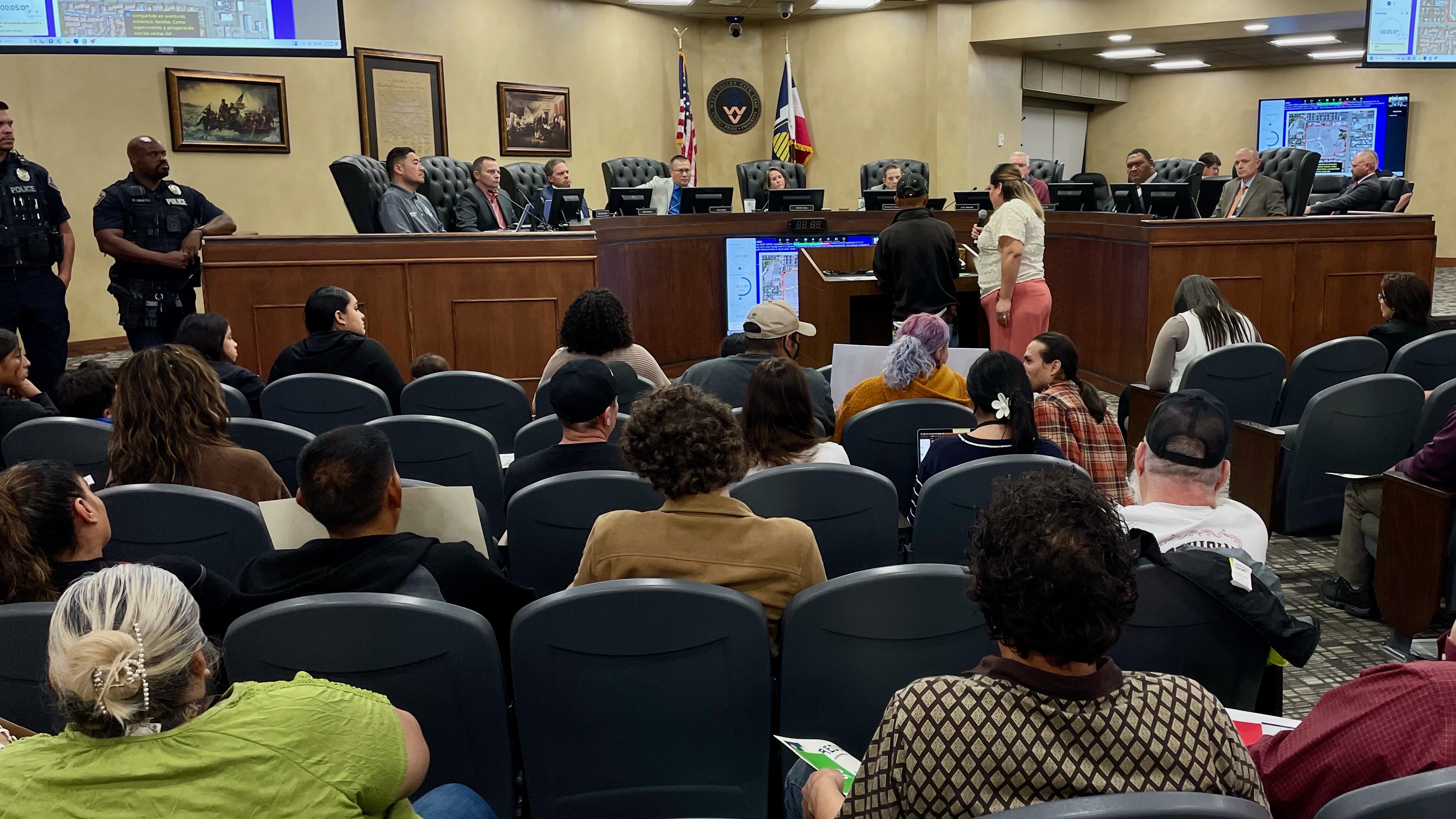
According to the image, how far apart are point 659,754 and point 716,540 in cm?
39

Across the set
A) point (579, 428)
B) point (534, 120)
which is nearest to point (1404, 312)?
point (579, 428)

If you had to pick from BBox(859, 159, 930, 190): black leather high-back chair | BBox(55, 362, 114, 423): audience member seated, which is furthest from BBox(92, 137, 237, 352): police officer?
BBox(859, 159, 930, 190): black leather high-back chair

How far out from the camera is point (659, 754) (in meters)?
1.83

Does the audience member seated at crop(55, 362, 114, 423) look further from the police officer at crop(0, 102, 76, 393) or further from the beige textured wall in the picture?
the beige textured wall

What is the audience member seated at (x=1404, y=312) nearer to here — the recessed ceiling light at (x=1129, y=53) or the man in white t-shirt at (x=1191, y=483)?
the man in white t-shirt at (x=1191, y=483)

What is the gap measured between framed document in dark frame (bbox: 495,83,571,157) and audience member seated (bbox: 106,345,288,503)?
776cm

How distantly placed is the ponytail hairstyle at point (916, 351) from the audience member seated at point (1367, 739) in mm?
2114

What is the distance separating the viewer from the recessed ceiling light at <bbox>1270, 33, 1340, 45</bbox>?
11.6 meters

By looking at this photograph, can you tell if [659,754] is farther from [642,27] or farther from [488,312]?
[642,27]

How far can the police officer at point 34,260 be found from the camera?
5512 mm

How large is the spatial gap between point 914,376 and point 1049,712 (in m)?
2.39

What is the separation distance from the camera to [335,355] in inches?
160

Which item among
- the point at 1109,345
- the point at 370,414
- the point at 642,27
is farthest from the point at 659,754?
the point at 642,27

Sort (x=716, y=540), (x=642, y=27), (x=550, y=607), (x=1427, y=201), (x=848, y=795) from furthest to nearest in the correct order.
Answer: (x=1427, y=201) < (x=642, y=27) < (x=716, y=540) < (x=550, y=607) < (x=848, y=795)
